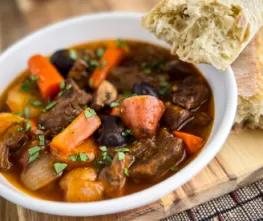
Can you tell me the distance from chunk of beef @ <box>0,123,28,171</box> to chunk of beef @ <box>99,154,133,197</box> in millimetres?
668

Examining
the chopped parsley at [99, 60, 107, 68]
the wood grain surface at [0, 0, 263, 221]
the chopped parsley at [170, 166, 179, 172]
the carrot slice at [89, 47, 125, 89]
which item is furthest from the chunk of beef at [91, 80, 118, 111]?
the wood grain surface at [0, 0, 263, 221]

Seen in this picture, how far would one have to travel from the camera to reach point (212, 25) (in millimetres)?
2680

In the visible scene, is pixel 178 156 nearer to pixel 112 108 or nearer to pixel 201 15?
pixel 112 108

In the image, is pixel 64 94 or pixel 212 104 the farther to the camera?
pixel 64 94

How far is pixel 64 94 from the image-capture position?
3.03 m

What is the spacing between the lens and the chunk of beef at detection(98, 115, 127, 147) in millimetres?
2618

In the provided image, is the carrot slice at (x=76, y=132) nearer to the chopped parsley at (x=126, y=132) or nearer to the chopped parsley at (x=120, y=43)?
the chopped parsley at (x=126, y=132)

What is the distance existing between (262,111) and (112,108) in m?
1.03

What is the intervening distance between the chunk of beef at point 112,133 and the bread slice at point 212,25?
64 cm

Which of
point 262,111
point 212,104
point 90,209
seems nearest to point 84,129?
point 90,209

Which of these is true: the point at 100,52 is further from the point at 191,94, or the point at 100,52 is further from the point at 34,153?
the point at 34,153

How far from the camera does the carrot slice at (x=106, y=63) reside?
324cm

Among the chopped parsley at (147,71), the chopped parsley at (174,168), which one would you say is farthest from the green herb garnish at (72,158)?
the chopped parsley at (147,71)

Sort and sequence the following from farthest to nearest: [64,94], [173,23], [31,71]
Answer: [31,71] < [64,94] < [173,23]
